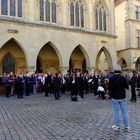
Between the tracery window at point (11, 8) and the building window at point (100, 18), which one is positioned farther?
the building window at point (100, 18)

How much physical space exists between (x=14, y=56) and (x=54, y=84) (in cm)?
1012

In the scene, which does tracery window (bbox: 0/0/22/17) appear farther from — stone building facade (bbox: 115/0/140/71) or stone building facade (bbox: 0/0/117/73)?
stone building facade (bbox: 115/0/140/71)

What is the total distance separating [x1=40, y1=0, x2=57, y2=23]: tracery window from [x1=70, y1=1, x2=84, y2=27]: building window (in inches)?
81.3

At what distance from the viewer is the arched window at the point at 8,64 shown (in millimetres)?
27812

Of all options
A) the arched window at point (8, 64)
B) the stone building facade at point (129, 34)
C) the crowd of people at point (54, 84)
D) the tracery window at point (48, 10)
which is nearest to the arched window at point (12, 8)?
the tracery window at point (48, 10)

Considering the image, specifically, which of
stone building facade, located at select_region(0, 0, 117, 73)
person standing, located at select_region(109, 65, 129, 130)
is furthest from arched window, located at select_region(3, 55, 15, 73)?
person standing, located at select_region(109, 65, 129, 130)

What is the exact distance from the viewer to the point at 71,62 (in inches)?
1299

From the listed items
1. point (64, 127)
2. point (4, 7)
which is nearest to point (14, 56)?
point (4, 7)

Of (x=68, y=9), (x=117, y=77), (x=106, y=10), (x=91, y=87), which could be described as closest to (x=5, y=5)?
(x=68, y=9)

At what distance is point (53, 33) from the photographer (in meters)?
27.5

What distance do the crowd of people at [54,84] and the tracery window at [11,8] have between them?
6006 millimetres

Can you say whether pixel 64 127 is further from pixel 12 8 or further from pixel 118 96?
pixel 12 8

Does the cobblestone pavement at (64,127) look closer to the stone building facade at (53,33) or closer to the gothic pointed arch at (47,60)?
the stone building facade at (53,33)

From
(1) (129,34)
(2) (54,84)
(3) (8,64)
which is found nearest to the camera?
(2) (54,84)
